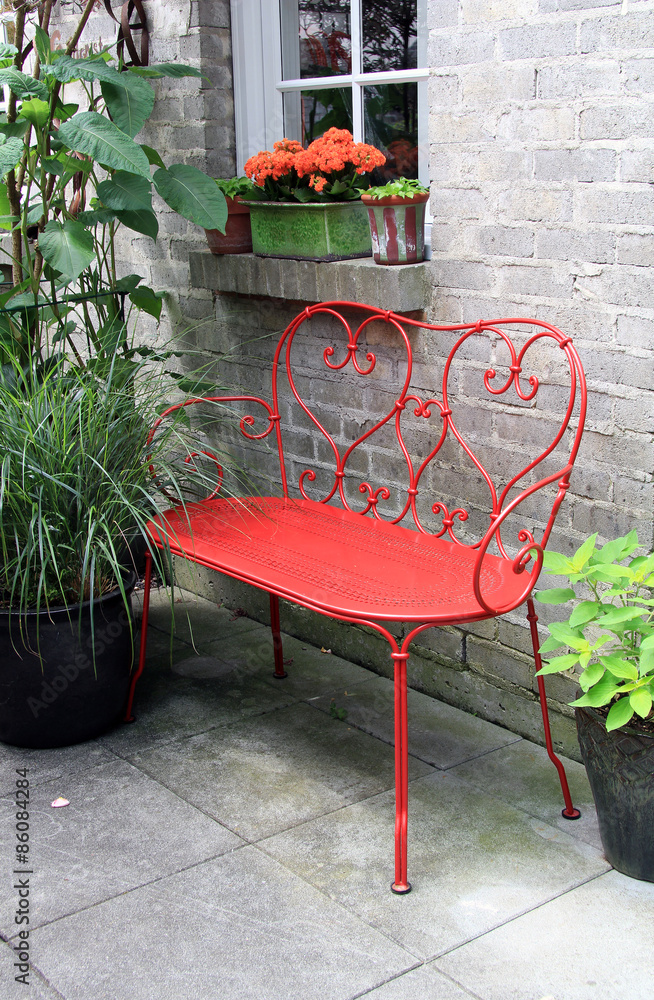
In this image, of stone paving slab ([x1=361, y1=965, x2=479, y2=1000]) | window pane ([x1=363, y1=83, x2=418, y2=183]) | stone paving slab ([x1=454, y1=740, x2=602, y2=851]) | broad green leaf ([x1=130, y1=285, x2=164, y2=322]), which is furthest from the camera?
broad green leaf ([x1=130, y1=285, x2=164, y2=322])

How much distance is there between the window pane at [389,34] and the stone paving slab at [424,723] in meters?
1.87

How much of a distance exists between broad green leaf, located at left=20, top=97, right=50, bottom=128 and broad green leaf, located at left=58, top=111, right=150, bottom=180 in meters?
0.19

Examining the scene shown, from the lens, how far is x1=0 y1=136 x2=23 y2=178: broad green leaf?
2914 mm

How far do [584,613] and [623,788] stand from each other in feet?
1.23

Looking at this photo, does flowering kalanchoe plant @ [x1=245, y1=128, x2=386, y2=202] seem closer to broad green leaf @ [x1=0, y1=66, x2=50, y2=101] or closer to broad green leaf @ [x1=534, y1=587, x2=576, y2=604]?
broad green leaf @ [x1=0, y1=66, x2=50, y2=101]

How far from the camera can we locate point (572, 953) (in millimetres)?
2006

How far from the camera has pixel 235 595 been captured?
387 centimetres

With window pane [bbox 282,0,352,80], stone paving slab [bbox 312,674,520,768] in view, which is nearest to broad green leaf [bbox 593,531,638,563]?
Answer: stone paving slab [bbox 312,674,520,768]

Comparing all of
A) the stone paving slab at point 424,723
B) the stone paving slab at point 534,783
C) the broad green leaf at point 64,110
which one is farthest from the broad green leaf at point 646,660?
the broad green leaf at point 64,110

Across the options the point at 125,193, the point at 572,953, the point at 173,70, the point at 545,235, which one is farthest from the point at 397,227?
the point at 572,953

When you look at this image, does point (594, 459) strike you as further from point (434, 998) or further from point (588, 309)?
point (434, 998)

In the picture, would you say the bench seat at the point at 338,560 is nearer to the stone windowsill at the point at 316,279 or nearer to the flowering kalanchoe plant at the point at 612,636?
the flowering kalanchoe plant at the point at 612,636

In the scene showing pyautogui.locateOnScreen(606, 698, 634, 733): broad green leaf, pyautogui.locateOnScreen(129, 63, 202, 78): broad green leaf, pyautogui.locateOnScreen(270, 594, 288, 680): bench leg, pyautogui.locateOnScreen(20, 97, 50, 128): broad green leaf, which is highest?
pyautogui.locateOnScreen(129, 63, 202, 78): broad green leaf

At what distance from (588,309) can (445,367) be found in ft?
1.55
